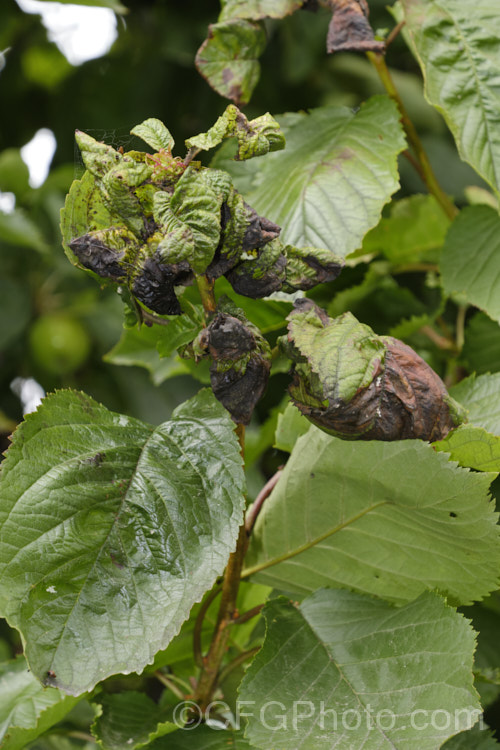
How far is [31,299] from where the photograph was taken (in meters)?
1.76

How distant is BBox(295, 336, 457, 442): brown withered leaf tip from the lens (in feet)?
1.50

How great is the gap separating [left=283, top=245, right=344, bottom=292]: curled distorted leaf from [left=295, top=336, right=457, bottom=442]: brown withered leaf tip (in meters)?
0.07

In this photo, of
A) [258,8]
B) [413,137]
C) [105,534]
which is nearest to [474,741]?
[105,534]

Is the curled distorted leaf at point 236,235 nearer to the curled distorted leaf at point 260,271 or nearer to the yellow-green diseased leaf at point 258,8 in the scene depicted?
the curled distorted leaf at point 260,271

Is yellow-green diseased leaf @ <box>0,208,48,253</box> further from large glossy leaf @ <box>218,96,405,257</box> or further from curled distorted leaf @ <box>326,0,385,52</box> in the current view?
curled distorted leaf @ <box>326,0,385,52</box>

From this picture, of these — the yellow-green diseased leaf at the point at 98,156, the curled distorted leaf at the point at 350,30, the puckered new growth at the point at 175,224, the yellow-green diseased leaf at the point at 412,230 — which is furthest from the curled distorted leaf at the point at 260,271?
the yellow-green diseased leaf at the point at 412,230

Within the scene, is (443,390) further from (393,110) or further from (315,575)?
(393,110)

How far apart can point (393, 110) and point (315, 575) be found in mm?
482

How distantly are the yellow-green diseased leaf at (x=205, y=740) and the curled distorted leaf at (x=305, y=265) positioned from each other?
37cm

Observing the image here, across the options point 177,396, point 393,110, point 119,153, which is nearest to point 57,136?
point 177,396

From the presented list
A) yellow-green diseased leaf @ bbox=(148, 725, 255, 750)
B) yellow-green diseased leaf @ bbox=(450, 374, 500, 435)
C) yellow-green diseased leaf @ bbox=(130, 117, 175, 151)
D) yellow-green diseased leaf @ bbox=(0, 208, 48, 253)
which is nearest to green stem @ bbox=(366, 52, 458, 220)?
yellow-green diseased leaf @ bbox=(450, 374, 500, 435)

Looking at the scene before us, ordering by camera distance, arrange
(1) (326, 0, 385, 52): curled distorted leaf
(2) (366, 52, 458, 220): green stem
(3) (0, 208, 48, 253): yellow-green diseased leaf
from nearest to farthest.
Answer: (1) (326, 0, 385, 52): curled distorted leaf < (2) (366, 52, 458, 220): green stem < (3) (0, 208, 48, 253): yellow-green diseased leaf

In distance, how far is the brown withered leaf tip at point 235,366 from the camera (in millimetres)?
471

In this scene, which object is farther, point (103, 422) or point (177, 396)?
point (177, 396)
